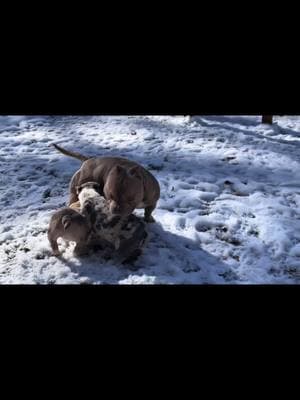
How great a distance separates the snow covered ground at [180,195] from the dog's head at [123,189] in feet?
1.40

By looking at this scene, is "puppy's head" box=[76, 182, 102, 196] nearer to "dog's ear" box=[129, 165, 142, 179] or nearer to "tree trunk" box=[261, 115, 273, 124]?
"dog's ear" box=[129, 165, 142, 179]

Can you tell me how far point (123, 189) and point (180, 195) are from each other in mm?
1238

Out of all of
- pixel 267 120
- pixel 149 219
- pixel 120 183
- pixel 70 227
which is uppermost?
pixel 120 183

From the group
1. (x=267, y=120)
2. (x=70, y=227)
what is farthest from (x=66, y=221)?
(x=267, y=120)

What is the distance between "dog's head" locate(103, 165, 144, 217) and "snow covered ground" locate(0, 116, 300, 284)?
427 millimetres

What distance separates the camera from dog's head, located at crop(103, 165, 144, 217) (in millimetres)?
2947

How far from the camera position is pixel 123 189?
2947mm

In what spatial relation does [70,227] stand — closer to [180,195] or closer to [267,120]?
[180,195]

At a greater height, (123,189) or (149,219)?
(123,189)

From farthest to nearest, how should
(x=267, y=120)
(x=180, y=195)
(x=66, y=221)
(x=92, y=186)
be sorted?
(x=267, y=120), (x=180, y=195), (x=92, y=186), (x=66, y=221)
